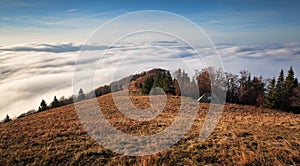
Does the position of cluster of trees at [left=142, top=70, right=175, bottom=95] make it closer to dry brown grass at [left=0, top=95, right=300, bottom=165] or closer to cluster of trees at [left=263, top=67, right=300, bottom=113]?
cluster of trees at [left=263, top=67, right=300, bottom=113]

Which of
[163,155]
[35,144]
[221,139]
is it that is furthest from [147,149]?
[35,144]

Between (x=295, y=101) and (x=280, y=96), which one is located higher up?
(x=280, y=96)

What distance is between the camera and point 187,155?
903cm

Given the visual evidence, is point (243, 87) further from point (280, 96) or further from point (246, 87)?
point (280, 96)

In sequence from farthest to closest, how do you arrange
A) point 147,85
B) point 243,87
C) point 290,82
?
point 243,87
point 147,85
point 290,82

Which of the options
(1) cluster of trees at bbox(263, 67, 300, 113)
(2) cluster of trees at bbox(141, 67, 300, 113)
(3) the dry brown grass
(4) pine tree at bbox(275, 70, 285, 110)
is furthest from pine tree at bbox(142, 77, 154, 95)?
(3) the dry brown grass

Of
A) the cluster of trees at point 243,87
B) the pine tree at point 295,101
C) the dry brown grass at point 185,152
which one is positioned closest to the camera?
the dry brown grass at point 185,152

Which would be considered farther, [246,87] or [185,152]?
[246,87]

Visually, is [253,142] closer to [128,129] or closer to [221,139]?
[221,139]

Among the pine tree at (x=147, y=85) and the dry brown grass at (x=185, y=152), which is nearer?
the dry brown grass at (x=185, y=152)

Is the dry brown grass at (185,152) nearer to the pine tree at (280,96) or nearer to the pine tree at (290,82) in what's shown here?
the pine tree at (280,96)

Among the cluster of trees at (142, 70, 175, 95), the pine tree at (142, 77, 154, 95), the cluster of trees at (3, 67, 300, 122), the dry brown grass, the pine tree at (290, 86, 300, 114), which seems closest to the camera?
the dry brown grass

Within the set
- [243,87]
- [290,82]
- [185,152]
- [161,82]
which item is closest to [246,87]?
[243,87]

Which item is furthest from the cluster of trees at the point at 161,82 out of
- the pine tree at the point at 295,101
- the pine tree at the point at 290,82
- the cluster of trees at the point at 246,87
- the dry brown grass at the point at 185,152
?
the dry brown grass at the point at 185,152
